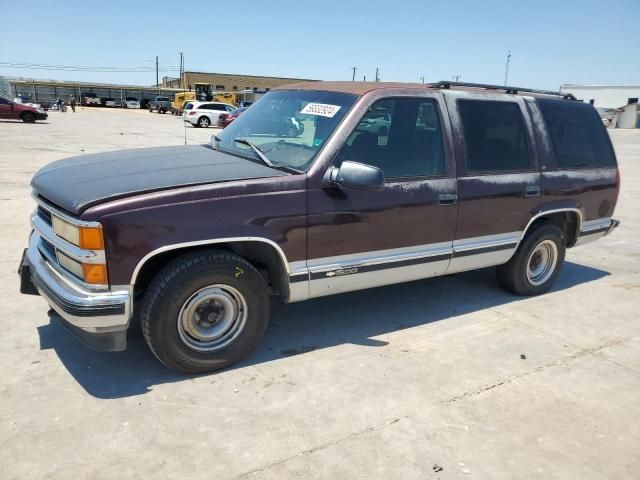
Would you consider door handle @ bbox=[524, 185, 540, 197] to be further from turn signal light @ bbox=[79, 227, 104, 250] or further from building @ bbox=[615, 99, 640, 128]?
building @ bbox=[615, 99, 640, 128]

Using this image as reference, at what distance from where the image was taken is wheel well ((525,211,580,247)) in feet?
16.2

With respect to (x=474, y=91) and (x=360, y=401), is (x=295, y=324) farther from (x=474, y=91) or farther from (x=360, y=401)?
(x=474, y=91)

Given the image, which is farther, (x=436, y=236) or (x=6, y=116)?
(x=6, y=116)

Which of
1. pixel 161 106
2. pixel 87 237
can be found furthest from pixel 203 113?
pixel 87 237

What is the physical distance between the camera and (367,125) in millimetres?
3666

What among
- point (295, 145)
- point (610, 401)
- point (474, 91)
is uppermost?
point (474, 91)

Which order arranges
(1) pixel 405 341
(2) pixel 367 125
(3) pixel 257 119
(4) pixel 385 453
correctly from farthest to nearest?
(3) pixel 257 119 < (1) pixel 405 341 < (2) pixel 367 125 < (4) pixel 385 453

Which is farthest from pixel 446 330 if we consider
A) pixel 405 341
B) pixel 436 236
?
pixel 436 236

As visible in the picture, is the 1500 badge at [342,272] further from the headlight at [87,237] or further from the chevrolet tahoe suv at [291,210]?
the headlight at [87,237]

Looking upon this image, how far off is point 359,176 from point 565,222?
301 cm

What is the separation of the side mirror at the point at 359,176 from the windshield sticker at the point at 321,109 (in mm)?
581

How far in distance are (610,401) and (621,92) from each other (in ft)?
303

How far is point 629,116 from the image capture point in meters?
63.1

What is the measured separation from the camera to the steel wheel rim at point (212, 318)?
3.21 metres
